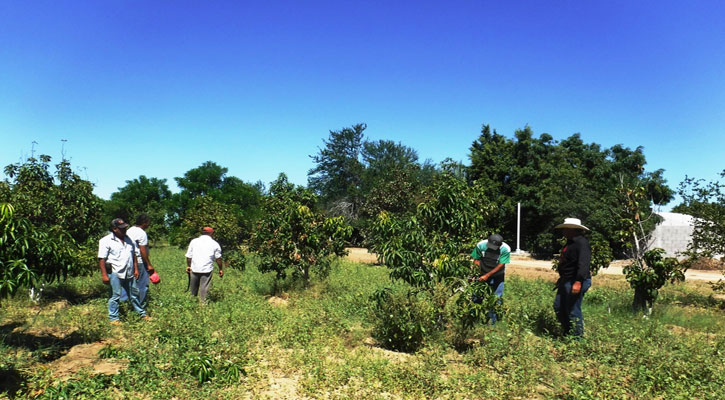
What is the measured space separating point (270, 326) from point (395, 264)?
6.98ft

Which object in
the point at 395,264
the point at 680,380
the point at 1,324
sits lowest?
the point at 1,324

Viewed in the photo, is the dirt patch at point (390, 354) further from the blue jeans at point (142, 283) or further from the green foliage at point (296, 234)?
the blue jeans at point (142, 283)

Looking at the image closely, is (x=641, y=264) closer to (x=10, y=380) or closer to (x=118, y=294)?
(x=118, y=294)

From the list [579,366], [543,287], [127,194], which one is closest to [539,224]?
[543,287]

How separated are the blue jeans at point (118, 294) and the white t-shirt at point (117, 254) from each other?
82 millimetres

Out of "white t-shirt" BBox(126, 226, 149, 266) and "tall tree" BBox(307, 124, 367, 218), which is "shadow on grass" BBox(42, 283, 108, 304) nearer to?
"white t-shirt" BBox(126, 226, 149, 266)

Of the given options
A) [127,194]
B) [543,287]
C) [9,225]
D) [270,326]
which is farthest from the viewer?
[127,194]

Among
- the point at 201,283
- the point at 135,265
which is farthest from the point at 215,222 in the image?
the point at 135,265

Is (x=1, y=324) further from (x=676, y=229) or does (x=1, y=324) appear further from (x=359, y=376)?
(x=676, y=229)

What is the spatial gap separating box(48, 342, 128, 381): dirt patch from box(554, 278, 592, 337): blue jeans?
5.52 metres

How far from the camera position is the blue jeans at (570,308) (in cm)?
579

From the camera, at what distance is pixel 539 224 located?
1085 inches

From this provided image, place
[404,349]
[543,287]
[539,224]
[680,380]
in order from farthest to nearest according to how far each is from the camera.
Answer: [539,224] → [543,287] → [404,349] → [680,380]

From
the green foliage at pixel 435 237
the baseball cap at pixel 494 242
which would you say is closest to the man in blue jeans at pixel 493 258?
the baseball cap at pixel 494 242
